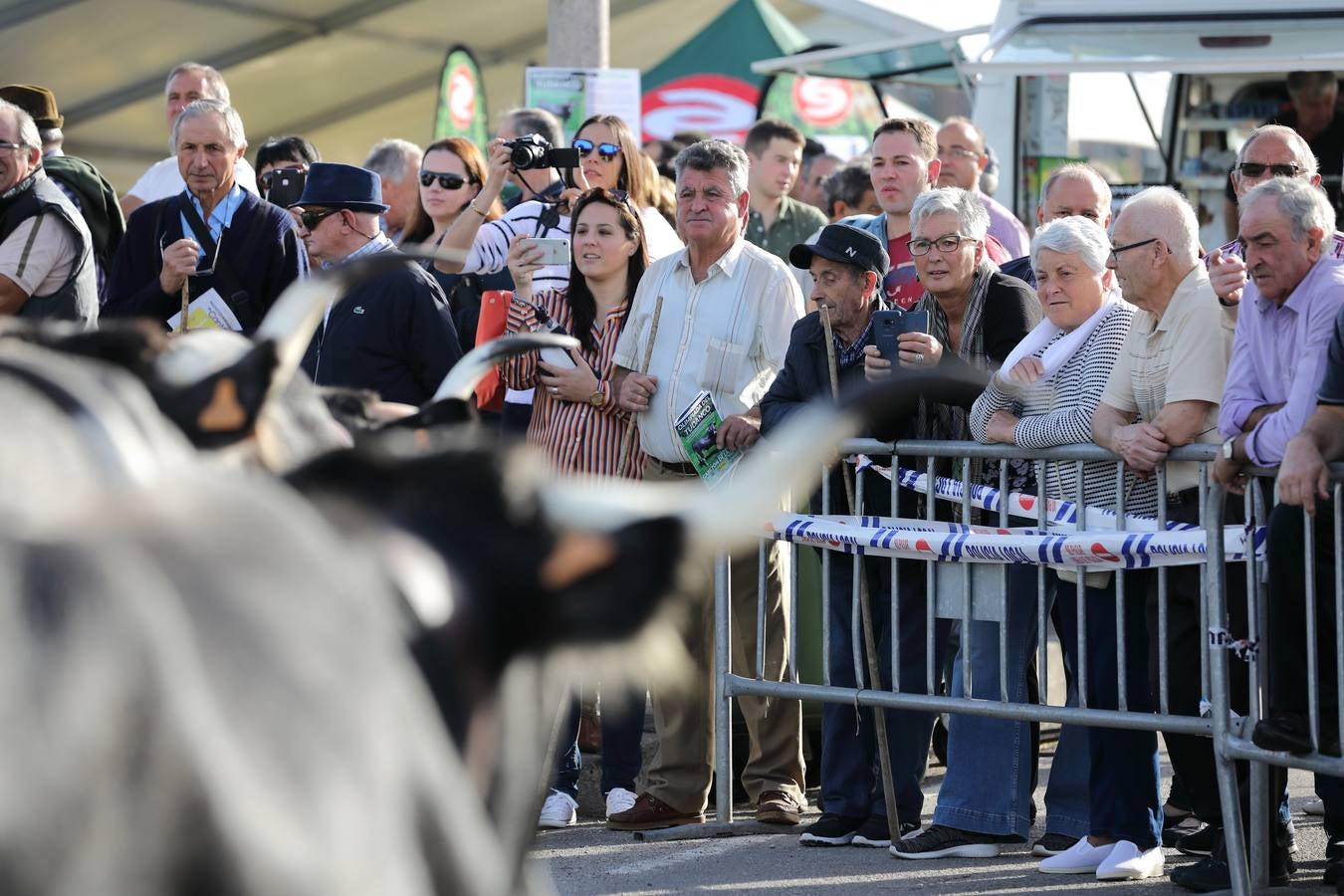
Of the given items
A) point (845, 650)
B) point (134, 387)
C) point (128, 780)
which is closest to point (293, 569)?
point (128, 780)

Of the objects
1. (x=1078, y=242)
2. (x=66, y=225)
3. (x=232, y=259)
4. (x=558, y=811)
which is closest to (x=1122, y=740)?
(x=1078, y=242)

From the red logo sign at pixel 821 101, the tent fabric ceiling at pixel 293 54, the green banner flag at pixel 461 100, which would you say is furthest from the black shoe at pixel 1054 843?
the red logo sign at pixel 821 101

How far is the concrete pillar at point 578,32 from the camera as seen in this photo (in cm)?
1184

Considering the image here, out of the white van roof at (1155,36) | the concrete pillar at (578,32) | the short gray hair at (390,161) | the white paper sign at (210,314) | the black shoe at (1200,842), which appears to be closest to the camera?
the black shoe at (1200,842)

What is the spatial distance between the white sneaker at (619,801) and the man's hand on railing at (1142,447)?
7.52 feet

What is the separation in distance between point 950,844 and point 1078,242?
209 centimetres

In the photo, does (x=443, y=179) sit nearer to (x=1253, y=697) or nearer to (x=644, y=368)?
(x=644, y=368)

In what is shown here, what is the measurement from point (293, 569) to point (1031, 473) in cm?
521

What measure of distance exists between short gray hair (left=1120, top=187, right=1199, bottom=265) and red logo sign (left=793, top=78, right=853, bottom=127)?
440 inches

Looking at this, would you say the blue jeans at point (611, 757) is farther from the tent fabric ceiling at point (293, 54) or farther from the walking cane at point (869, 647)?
the tent fabric ceiling at point (293, 54)

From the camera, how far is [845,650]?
6223 mm

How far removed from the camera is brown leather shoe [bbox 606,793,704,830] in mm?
6543

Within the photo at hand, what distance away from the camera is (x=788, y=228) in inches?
372

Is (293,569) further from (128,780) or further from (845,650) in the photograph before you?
(845,650)
